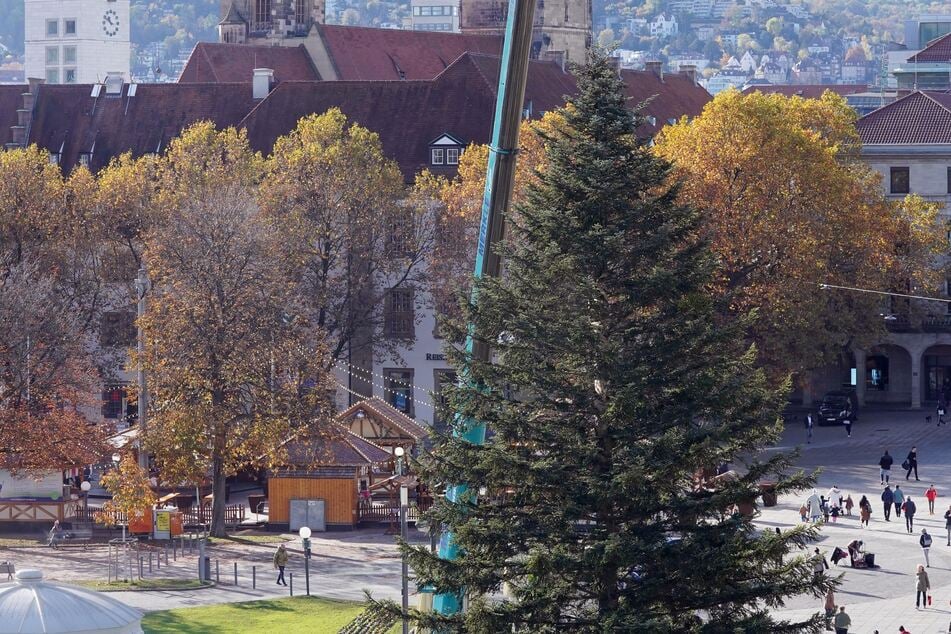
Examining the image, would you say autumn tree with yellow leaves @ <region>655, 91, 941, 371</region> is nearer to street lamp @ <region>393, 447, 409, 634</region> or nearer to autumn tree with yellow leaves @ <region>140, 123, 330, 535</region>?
autumn tree with yellow leaves @ <region>140, 123, 330, 535</region>

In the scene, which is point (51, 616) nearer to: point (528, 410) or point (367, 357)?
point (528, 410)

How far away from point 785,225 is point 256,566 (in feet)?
93.9

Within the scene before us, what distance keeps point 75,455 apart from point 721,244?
82.1 feet

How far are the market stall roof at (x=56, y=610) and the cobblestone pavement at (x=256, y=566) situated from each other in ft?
45.8

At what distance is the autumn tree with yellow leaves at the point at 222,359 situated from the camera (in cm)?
6106

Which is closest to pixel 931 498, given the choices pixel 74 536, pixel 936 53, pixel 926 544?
pixel 926 544

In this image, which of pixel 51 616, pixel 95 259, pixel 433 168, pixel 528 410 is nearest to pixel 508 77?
pixel 528 410

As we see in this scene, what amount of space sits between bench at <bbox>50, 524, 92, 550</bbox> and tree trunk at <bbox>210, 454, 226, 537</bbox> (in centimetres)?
377

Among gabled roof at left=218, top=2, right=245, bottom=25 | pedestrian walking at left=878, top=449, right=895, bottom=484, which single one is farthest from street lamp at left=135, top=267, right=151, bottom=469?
gabled roof at left=218, top=2, right=245, bottom=25

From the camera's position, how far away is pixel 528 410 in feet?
93.2

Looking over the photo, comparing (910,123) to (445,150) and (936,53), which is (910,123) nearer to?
(445,150)

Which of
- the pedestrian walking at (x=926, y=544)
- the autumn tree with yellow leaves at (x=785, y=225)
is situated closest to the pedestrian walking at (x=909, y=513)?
the pedestrian walking at (x=926, y=544)

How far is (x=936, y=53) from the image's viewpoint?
13688cm

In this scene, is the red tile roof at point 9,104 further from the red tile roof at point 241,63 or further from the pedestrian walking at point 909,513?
the pedestrian walking at point 909,513
